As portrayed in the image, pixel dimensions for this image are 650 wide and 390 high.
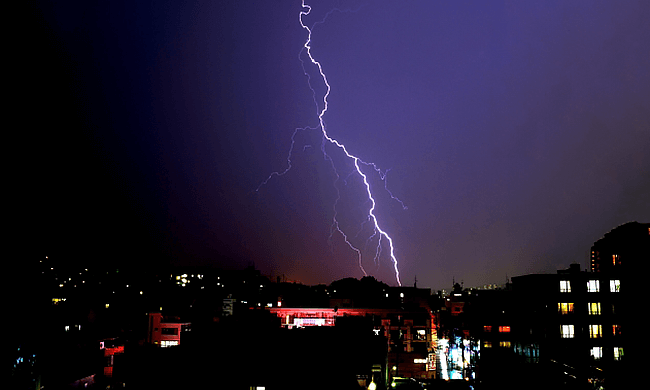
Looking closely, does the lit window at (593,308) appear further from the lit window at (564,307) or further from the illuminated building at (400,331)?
the illuminated building at (400,331)

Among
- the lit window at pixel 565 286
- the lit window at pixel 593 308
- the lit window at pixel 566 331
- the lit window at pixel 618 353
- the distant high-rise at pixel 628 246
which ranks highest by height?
the distant high-rise at pixel 628 246

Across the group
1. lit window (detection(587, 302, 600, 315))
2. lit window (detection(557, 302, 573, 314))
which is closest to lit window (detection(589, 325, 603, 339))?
lit window (detection(587, 302, 600, 315))

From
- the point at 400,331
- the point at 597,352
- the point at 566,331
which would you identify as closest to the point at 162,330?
the point at 400,331

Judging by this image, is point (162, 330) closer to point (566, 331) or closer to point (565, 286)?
point (566, 331)

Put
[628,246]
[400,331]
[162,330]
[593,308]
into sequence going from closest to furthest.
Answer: [593,308] → [628,246] → [162,330] → [400,331]

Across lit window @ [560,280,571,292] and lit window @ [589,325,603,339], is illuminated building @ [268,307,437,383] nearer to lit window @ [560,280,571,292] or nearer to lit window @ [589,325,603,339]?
lit window @ [560,280,571,292]

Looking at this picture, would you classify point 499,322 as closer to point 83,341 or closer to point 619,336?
point 619,336

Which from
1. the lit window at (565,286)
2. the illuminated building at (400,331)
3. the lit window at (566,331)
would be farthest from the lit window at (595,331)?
→ the illuminated building at (400,331)
